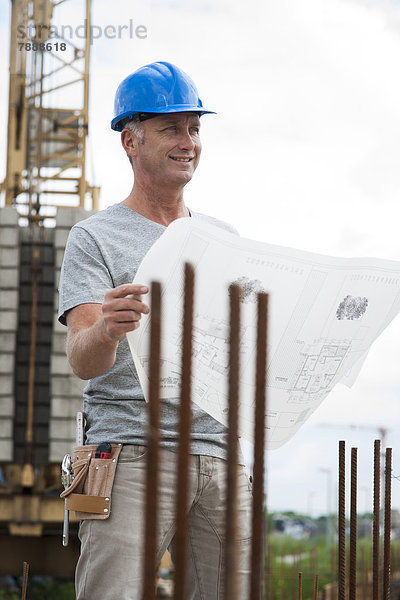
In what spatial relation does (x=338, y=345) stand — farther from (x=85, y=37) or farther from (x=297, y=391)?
(x=85, y=37)

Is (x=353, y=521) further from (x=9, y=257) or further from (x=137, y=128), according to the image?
(x=9, y=257)

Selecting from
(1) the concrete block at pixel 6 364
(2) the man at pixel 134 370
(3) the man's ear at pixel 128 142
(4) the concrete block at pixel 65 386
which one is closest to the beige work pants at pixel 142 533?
(2) the man at pixel 134 370

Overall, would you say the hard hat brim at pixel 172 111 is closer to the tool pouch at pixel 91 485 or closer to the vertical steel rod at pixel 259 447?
the tool pouch at pixel 91 485

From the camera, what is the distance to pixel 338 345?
229 centimetres

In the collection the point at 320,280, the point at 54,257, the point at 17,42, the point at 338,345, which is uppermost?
the point at 17,42

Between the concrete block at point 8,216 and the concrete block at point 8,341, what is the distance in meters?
1.96

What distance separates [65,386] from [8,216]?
3233mm

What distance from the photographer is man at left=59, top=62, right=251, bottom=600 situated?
7.88ft

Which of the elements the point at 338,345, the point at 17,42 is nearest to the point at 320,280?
the point at 338,345

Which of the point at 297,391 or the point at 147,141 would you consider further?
the point at 147,141

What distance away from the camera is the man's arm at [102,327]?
2.13m

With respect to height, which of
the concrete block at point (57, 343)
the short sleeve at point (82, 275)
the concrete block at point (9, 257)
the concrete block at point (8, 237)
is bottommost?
the concrete block at point (57, 343)

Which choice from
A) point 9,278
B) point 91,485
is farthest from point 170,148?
point 9,278

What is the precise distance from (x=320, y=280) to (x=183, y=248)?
12.8 inches
